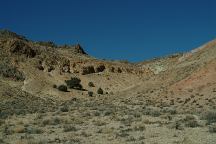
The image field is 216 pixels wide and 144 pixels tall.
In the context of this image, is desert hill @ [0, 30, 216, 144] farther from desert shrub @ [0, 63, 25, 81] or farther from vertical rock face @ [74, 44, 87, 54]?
vertical rock face @ [74, 44, 87, 54]

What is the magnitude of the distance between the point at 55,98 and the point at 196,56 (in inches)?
913

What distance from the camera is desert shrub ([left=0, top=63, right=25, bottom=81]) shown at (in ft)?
237

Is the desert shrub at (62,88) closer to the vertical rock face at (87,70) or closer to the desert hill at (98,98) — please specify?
the desert hill at (98,98)

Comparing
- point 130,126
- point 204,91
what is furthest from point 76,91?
point 130,126

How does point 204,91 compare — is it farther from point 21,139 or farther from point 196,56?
point 21,139

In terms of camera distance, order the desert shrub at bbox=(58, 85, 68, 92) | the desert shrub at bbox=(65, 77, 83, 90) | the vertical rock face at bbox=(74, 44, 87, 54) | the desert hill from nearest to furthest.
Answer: the desert hill < the desert shrub at bbox=(58, 85, 68, 92) < the desert shrub at bbox=(65, 77, 83, 90) < the vertical rock face at bbox=(74, 44, 87, 54)

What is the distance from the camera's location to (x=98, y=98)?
64312 millimetres

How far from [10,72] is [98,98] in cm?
1635

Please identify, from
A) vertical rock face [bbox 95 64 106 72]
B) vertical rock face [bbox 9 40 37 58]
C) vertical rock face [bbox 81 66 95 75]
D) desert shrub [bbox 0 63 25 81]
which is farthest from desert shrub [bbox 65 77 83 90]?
vertical rock face [bbox 95 64 106 72]

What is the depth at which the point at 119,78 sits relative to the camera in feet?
281

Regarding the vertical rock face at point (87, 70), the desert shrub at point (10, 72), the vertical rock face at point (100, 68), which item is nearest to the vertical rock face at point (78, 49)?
the vertical rock face at point (100, 68)

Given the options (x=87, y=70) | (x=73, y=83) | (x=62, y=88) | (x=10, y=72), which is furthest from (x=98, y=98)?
(x=87, y=70)

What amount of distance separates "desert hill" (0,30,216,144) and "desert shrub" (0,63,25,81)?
0.17m

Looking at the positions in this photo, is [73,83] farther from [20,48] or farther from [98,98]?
[20,48]
